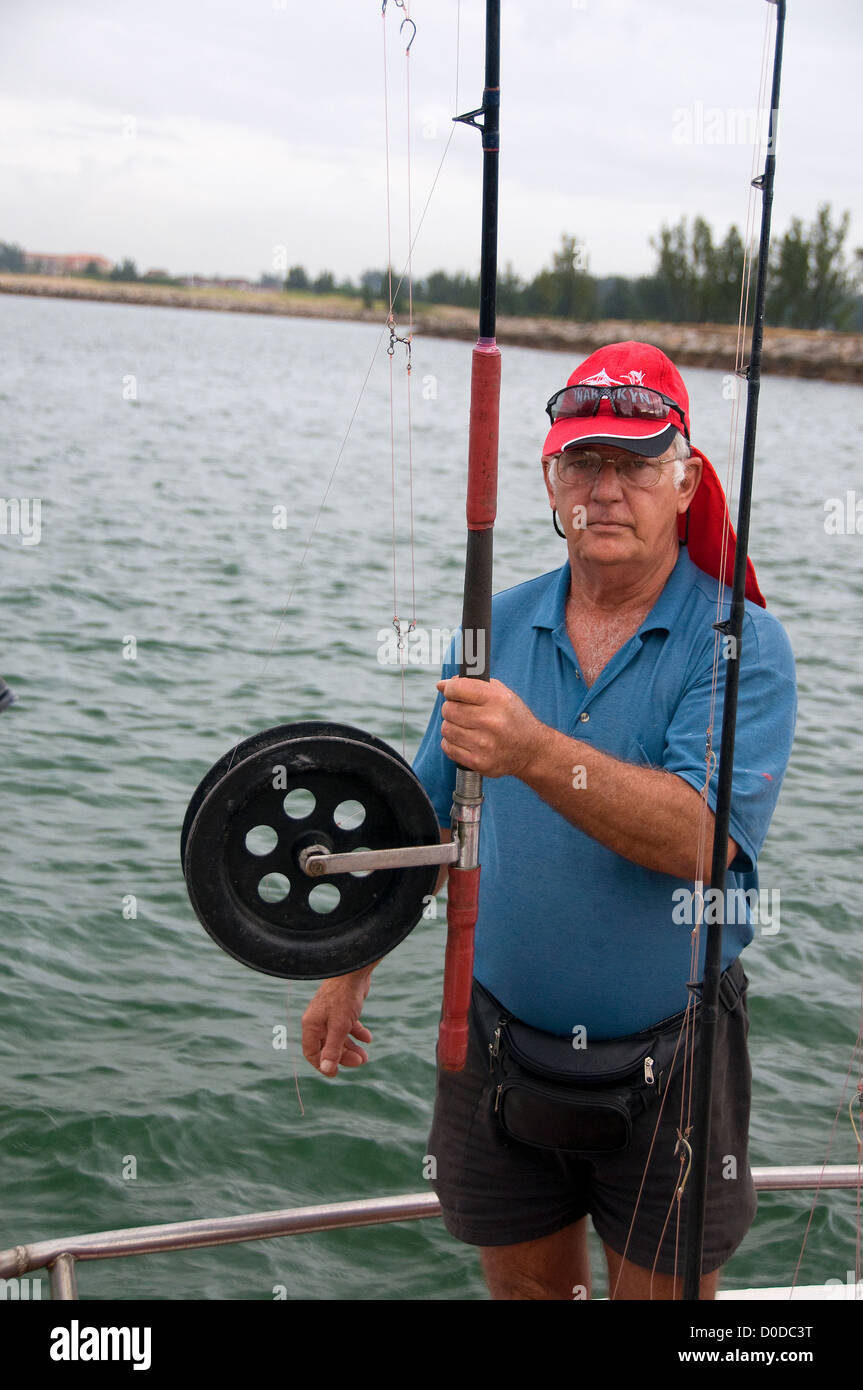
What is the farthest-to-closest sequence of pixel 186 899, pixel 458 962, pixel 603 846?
pixel 186 899, pixel 603 846, pixel 458 962

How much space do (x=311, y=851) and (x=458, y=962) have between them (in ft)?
1.29

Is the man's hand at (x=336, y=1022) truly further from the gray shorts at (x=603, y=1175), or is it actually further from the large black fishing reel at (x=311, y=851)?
Answer: the large black fishing reel at (x=311, y=851)

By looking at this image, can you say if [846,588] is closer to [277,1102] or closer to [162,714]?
[162,714]

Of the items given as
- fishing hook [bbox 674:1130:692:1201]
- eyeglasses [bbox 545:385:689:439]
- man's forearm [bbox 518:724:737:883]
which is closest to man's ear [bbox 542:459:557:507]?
eyeglasses [bbox 545:385:689:439]

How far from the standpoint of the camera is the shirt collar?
8.09ft

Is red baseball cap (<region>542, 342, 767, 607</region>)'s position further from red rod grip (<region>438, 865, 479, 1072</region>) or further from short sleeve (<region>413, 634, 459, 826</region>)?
red rod grip (<region>438, 865, 479, 1072</region>)

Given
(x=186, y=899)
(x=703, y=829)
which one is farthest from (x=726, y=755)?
(x=186, y=899)

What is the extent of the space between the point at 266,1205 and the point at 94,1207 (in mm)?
564

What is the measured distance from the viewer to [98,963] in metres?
6.15

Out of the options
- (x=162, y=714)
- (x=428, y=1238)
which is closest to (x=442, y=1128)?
(x=428, y=1238)

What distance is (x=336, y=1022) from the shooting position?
106 inches

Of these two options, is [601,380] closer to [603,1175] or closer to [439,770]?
[439,770]

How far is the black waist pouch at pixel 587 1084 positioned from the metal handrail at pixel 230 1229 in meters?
0.31
